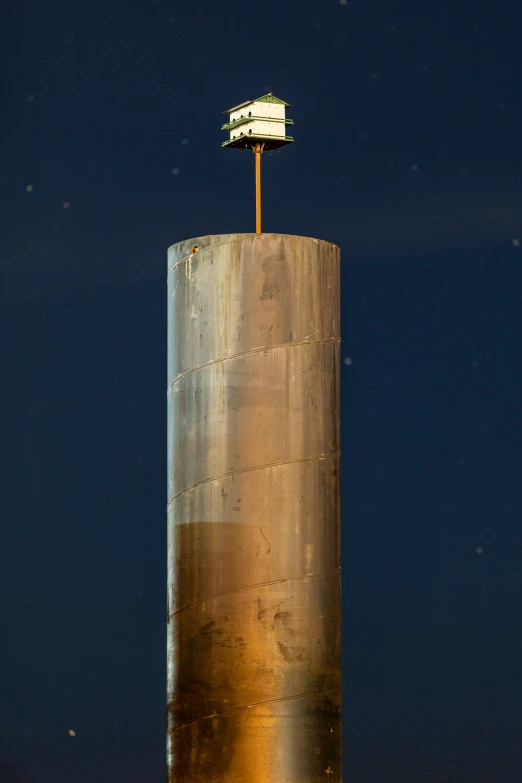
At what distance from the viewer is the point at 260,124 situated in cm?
1639

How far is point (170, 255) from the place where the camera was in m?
16.1

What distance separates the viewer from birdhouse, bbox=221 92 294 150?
16.4 metres

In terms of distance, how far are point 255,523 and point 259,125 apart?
430 centimetres

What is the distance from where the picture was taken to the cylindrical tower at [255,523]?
14961mm

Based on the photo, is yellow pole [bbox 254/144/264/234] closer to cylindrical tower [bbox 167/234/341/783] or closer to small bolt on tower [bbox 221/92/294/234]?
small bolt on tower [bbox 221/92/294/234]

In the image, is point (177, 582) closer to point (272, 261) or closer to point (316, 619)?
point (316, 619)

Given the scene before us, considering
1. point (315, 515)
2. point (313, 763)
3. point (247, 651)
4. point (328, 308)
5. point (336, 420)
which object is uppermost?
point (328, 308)

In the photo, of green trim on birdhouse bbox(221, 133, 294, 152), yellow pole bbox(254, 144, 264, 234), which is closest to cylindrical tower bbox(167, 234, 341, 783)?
yellow pole bbox(254, 144, 264, 234)

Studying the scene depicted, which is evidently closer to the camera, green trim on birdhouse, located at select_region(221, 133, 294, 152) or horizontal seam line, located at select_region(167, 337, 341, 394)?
horizontal seam line, located at select_region(167, 337, 341, 394)

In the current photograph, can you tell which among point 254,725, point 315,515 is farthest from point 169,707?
point 315,515

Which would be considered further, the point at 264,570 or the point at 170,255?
the point at 170,255

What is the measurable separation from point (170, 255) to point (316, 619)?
4019 mm

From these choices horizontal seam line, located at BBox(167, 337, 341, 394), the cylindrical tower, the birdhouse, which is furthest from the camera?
the birdhouse

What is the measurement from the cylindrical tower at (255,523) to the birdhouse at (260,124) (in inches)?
60.9
